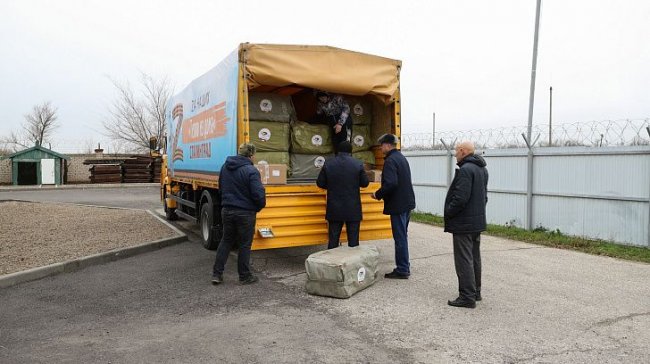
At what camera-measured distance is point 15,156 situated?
104 ft

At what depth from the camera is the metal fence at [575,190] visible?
907cm

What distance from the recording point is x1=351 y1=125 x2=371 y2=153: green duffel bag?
27.1ft

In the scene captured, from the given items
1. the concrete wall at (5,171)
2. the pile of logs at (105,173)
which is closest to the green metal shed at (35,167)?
the concrete wall at (5,171)

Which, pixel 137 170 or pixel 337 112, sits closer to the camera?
pixel 337 112

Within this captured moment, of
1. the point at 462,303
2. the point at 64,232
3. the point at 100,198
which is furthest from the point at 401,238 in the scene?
the point at 100,198

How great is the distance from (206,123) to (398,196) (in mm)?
3851

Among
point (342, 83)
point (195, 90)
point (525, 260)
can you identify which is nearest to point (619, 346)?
point (525, 260)

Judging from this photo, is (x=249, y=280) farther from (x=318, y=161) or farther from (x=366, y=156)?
(x=366, y=156)

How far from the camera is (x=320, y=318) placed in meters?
4.95

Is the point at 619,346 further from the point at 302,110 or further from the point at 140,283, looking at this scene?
the point at 302,110

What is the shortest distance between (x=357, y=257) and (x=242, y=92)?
8.84 ft

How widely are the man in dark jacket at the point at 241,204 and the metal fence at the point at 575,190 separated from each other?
6924 millimetres

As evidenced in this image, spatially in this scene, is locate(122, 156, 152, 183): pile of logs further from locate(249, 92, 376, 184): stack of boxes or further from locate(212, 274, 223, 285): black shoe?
locate(212, 274, 223, 285): black shoe

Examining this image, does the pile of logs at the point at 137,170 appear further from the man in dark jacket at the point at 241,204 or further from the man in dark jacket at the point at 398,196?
the man in dark jacket at the point at 398,196
